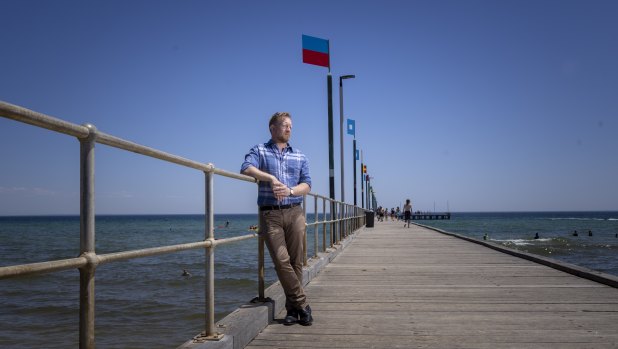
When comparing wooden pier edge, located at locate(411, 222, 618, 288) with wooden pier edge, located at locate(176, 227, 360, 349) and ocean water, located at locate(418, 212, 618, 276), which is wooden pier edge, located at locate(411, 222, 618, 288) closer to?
wooden pier edge, located at locate(176, 227, 360, 349)

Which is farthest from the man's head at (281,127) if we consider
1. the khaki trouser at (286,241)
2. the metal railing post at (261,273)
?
the metal railing post at (261,273)

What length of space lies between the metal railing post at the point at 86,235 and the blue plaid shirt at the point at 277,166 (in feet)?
6.46

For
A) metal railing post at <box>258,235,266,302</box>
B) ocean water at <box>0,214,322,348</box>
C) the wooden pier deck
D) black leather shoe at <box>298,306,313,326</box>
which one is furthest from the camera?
ocean water at <box>0,214,322,348</box>

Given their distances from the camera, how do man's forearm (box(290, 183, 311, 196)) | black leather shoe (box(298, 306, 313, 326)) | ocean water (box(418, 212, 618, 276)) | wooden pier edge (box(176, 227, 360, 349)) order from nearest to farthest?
wooden pier edge (box(176, 227, 360, 349)), man's forearm (box(290, 183, 311, 196)), black leather shoe (box(298, 306, 313, 326)), ocean water (box(418, 212, 618, 276))

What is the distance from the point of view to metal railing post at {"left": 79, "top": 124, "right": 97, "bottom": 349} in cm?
176

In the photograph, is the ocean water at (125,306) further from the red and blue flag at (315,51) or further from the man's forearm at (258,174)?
the red and blue flag at (315,51)

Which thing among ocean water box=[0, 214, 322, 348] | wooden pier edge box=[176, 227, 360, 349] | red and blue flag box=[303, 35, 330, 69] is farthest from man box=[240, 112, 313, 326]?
red and blue flag box=[303, 35, 330, 69]

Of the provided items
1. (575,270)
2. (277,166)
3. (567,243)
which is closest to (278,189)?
(277,166)

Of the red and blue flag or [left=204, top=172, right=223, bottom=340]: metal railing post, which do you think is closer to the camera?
[left=204, top=172, right=223, bottom=340]: metal railing post

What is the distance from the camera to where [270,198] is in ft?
12.9

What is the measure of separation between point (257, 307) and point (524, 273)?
5046mm

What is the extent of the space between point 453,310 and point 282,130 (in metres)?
2.38

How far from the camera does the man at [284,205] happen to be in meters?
3.87

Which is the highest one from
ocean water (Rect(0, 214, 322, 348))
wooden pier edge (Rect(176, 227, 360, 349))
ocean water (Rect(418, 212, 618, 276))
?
wooden pier edge (Rect(176, 227, 360, 349))
